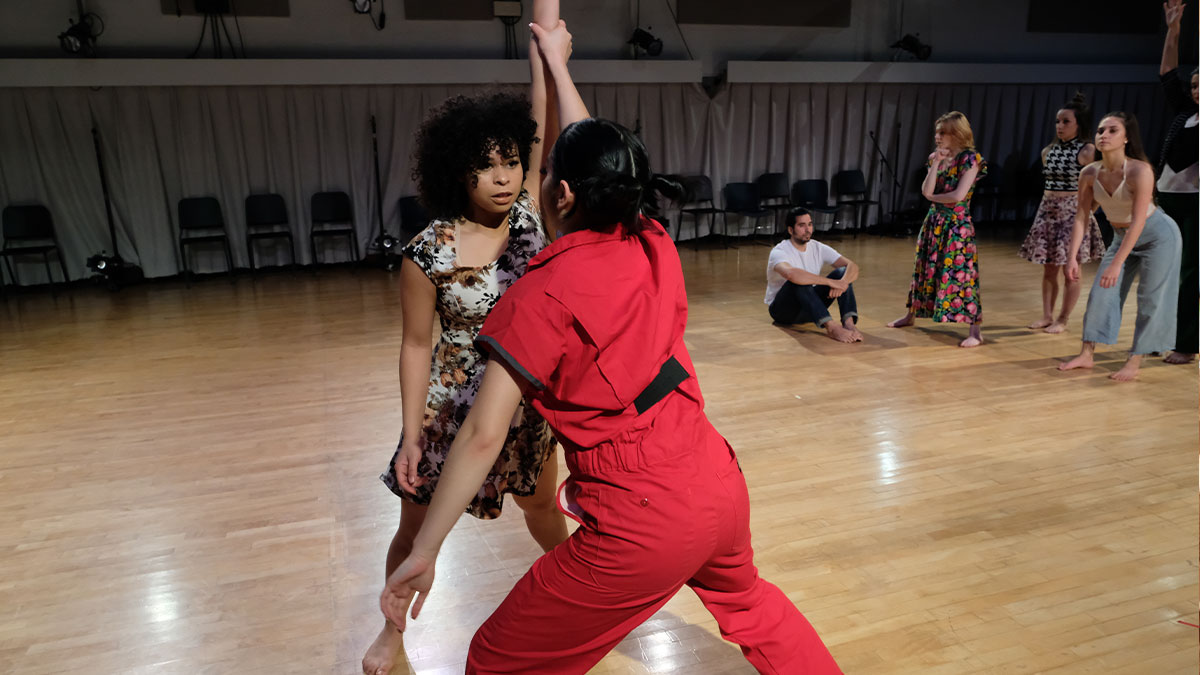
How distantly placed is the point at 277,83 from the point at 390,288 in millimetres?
2468

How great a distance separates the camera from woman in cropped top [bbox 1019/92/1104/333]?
16.7 feet

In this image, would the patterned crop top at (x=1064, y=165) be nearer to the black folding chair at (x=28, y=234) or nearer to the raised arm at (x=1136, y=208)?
the raised arm at (x=1136, y=208)

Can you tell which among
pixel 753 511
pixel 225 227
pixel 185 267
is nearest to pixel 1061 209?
pixel 753 511

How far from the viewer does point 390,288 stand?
298 inches

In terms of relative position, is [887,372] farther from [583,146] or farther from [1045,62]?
[1045,62]

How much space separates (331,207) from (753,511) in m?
6.92

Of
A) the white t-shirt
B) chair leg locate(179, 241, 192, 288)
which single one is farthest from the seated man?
chair leg locate(179, 241, 192, 288)

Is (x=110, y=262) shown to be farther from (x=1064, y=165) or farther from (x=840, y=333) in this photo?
(x=1064, y=165)

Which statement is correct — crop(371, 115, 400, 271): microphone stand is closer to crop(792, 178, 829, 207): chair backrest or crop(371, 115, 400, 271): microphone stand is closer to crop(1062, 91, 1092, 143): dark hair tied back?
crop(792, 178, 829, 207): chair backrest

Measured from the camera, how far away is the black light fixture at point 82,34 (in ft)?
24.4

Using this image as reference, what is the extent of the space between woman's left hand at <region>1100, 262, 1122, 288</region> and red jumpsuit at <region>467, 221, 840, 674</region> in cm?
377

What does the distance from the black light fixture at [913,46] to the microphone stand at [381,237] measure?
21.2 feet

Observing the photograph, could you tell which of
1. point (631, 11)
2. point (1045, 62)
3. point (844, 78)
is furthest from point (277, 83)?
point (1045, 62)

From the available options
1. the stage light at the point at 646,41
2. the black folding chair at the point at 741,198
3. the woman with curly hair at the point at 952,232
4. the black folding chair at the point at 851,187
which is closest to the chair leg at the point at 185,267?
the stage light at the point at 646,41
